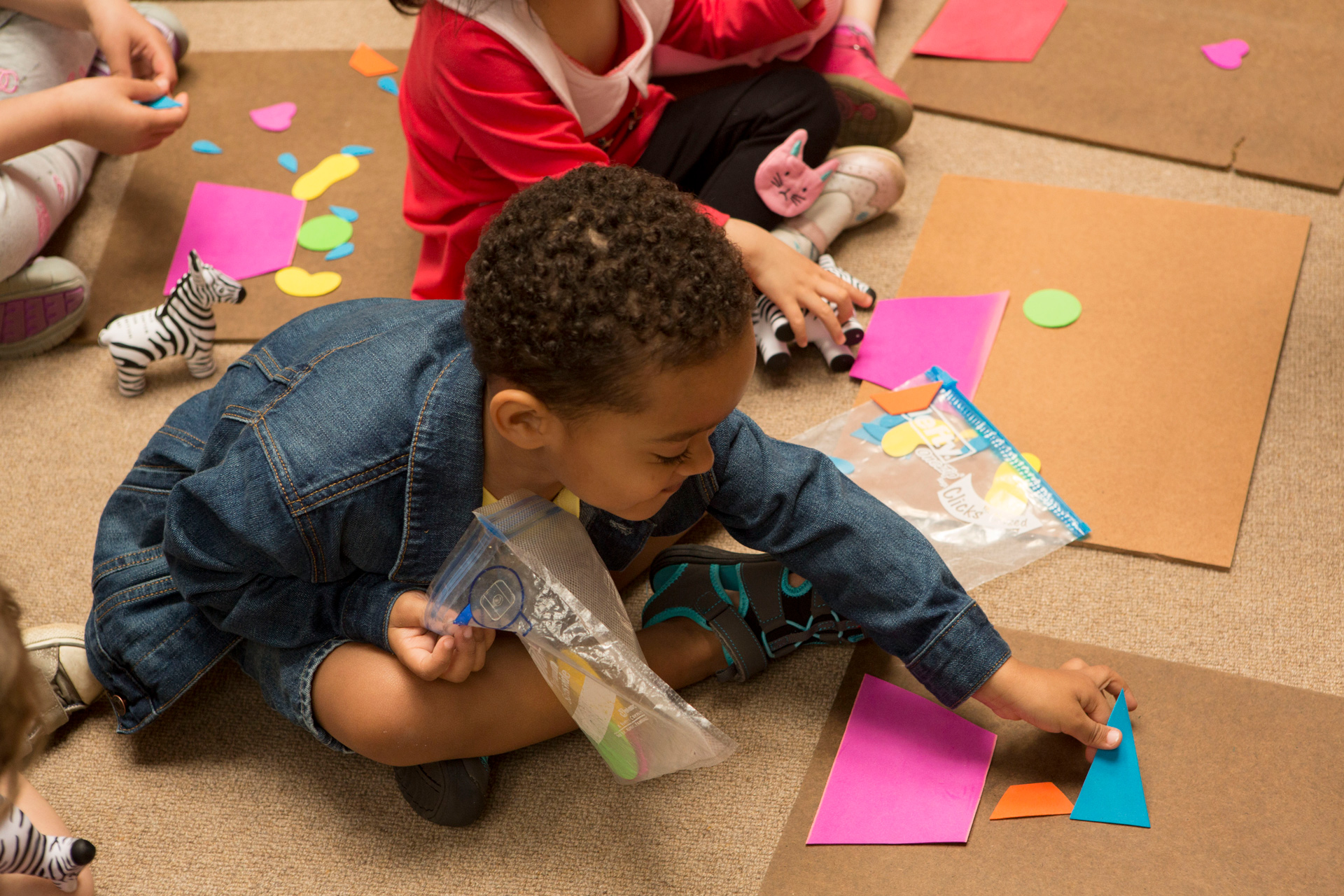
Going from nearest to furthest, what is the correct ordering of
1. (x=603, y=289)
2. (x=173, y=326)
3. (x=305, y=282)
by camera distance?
(x=603, y=289), (x=173, y=326), (x=305, y=282)

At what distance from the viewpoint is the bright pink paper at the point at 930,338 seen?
3.45 ft

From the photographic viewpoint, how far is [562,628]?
703 mm

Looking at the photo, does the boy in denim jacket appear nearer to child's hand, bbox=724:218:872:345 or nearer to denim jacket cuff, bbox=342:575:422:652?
denim jacket cuff, bbox=342:575:422:652

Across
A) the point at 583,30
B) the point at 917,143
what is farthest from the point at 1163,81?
the point at 583,30

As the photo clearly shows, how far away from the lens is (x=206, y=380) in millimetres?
1118

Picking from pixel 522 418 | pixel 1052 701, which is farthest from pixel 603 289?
→ pixel 1052 701

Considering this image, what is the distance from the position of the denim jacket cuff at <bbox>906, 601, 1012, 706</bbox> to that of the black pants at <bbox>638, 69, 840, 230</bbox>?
1.73ft

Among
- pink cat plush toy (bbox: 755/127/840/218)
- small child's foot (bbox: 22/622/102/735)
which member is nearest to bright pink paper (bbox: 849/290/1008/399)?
pink cat plush toy (bbox: 755/127/840/218)

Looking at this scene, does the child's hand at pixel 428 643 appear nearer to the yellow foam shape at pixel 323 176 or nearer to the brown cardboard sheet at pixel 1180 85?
the yellow foam shape at pixel 323 176

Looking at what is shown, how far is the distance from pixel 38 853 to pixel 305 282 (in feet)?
2.21

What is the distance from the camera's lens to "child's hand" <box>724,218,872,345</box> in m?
1.02

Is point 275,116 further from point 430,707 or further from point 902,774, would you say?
point 902,774

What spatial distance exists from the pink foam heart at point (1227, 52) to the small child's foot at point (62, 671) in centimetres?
138

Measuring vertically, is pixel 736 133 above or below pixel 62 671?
above
